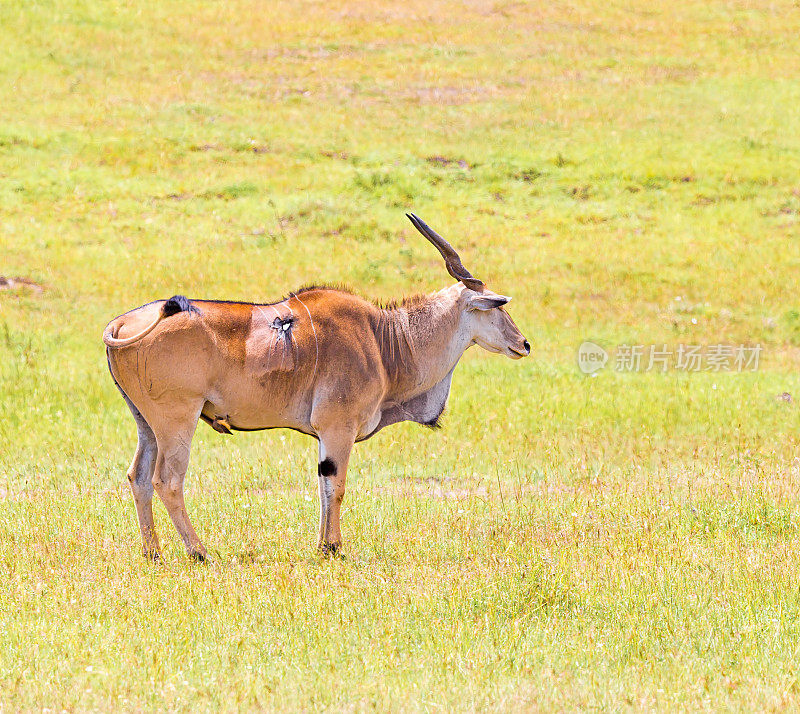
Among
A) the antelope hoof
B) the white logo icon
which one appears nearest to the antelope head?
the antelope hoof

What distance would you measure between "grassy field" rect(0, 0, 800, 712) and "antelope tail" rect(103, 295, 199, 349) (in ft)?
4.93

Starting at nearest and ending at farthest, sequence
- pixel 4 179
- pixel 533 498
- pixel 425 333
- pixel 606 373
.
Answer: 1. pixel 425 333
2. pixel 533 498
3. pixel 606 373
4. pixel 4 179

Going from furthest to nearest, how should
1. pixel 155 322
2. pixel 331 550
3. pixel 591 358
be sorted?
pixel 591 358
pixel 331 550
pixel 155 322

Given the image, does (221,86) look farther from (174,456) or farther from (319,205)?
(174,456)

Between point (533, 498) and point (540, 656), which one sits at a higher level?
point (540, 656)

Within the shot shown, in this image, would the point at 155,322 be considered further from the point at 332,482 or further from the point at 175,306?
the point at 332,482

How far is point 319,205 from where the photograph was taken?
2342 centimetres

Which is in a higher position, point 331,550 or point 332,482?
point 332,482

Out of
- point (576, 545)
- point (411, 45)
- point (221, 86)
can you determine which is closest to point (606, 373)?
point (576, 545)

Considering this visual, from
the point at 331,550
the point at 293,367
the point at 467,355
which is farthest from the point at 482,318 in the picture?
the point at 467,355

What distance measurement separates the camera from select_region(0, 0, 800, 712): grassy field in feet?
19.0

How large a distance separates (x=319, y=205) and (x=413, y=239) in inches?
96.1

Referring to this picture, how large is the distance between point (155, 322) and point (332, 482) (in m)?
1.69

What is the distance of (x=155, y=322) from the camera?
734 cm
